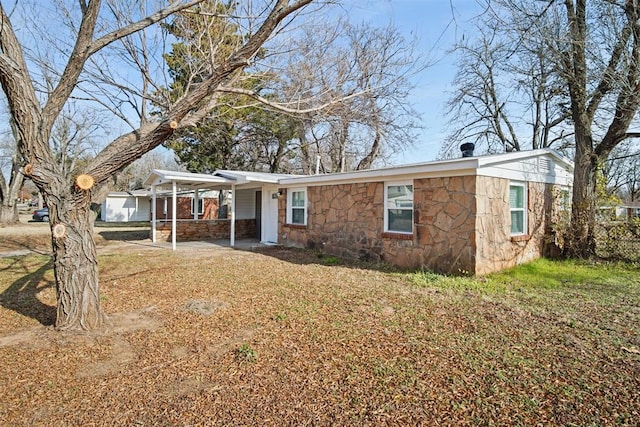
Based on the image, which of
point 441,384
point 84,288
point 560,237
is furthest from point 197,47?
point 560,237

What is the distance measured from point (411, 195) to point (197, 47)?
5145 millimetres

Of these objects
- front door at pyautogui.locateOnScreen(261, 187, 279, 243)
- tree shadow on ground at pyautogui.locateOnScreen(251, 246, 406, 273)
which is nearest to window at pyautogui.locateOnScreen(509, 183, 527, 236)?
tree shadow on ground at pyautogui.locateOnScreen(251, 246, 406, 273)

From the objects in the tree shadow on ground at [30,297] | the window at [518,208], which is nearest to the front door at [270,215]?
the tree shadow on ground at [30,297]

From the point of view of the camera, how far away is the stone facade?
7086 millimetres

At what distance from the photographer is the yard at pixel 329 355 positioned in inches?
104

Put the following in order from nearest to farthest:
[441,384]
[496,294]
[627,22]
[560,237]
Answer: [441,384] → [496,294] → [627,22] → [560,237]

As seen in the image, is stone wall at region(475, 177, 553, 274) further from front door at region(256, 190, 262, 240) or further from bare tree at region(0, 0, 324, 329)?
front door at region(256, 190, 262, 240)

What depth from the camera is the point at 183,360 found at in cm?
347

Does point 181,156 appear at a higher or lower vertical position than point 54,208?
higher

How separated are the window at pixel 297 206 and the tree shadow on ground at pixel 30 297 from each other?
21.2ft

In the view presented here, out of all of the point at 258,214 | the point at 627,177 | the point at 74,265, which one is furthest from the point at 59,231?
the point at 627,177

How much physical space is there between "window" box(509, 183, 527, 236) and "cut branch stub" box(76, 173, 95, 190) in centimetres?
785

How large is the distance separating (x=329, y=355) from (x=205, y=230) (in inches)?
482

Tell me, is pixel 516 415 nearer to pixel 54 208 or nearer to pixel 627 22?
pixel 54 208
